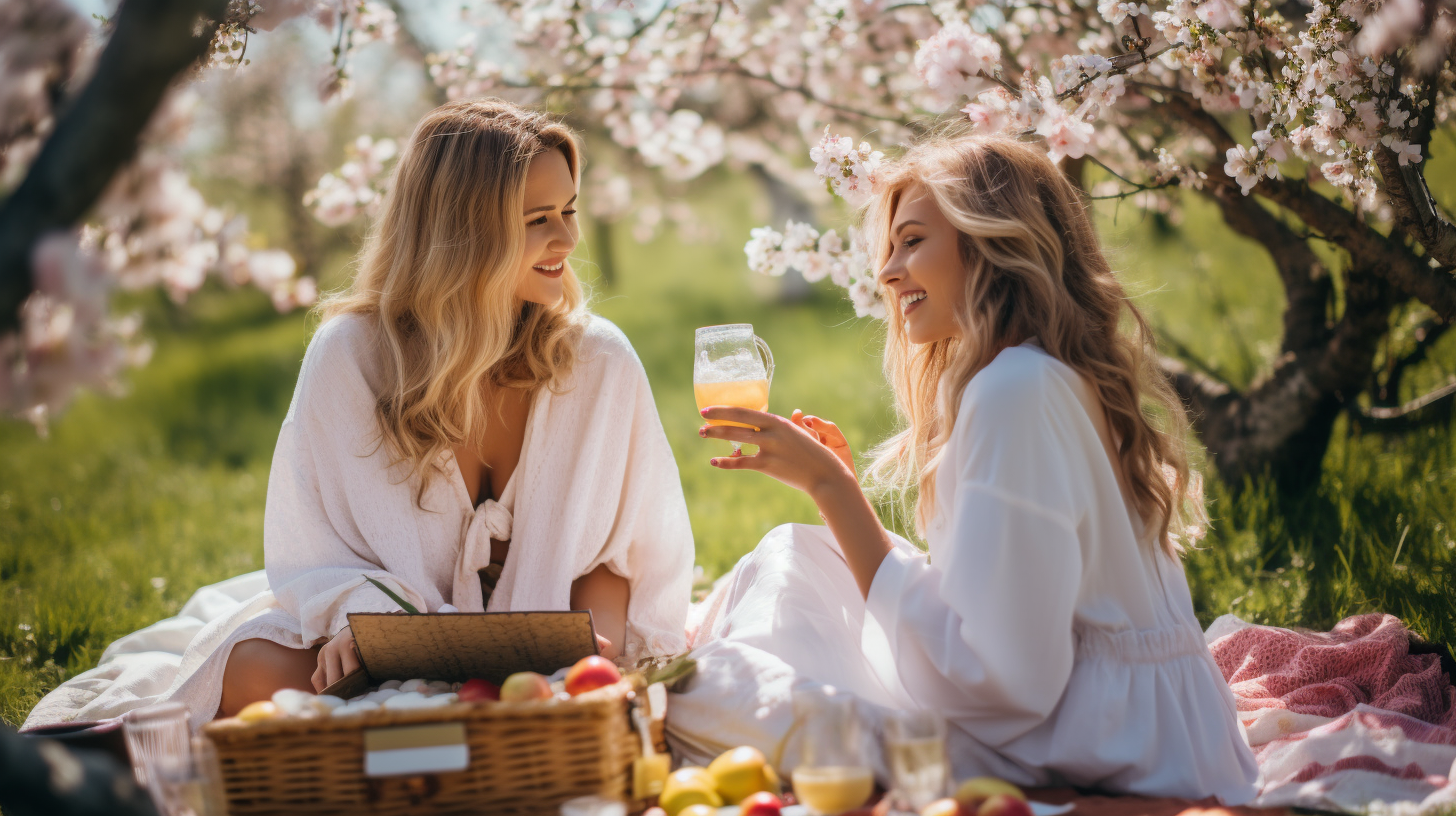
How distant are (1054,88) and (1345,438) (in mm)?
2558

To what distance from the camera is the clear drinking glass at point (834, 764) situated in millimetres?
1865

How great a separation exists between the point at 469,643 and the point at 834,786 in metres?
0.93

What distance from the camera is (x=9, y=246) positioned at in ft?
4.91

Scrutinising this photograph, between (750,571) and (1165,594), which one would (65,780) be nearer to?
(750,571)

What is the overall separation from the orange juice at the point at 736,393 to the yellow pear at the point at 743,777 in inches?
30.4

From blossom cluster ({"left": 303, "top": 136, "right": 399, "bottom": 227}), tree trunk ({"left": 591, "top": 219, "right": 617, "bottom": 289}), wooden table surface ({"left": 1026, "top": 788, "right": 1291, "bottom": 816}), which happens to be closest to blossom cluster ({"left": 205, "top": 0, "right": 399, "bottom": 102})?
blossom cluster ({"left": 303, "top": 136, "right": 399, "bottom": 227})

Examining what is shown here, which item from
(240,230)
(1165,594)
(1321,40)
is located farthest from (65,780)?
(1321,40)

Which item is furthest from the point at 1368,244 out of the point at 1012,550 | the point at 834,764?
the point at 834,764

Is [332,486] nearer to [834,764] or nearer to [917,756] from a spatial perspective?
[834,764]

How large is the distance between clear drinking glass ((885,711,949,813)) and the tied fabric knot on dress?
1.57 metres

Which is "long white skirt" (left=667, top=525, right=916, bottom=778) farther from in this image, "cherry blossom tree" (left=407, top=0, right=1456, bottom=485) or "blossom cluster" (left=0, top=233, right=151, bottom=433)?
"blossom cluster" (left=0, top=233, right=151, bottom=433)

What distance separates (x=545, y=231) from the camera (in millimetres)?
3074

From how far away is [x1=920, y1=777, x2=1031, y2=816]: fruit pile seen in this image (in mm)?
1742

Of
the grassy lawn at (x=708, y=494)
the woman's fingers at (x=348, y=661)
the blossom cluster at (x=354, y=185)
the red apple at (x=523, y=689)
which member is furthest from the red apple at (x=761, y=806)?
the blossom cluster at (x=354, y=185)
